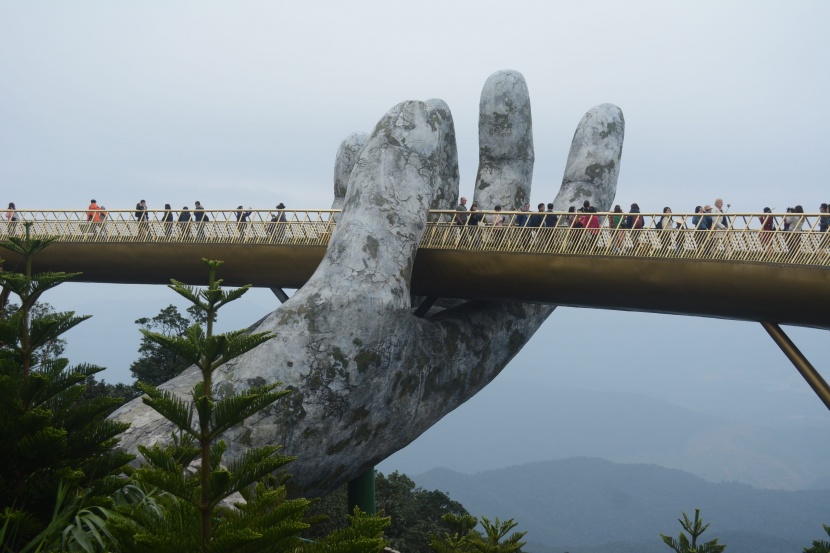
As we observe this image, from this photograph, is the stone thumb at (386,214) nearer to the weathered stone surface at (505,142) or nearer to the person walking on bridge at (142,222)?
the weathered stone surface at (505,142)

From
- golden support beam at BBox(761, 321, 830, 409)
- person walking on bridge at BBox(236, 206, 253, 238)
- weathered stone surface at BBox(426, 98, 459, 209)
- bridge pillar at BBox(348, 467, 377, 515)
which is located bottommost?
bridge pillar at BBox(348, 467, 377, 515)

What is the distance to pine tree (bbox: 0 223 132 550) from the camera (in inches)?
432

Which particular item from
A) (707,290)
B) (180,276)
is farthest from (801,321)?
(180,276)

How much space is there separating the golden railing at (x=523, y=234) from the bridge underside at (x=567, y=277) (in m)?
0.21

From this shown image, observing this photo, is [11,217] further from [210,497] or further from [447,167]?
[210,497]

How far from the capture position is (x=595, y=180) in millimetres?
28453

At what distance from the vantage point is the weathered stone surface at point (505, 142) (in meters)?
28.4

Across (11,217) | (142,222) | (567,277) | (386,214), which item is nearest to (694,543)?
(567,277)

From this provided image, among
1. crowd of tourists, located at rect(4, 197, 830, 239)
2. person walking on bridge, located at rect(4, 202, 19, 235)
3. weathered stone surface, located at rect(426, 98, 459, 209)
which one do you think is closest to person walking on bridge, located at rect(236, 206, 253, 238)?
crowd of tourists, located at rect(4, 197, 830, 239)

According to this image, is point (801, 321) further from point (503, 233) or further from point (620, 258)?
point (503, 233)

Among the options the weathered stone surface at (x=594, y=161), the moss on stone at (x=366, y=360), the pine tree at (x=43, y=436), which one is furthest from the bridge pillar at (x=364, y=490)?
the pine tree at (x=43, y=436)

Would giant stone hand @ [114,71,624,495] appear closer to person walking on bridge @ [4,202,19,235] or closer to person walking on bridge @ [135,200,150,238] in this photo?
person walking on bridge @ [135,200,150,238]

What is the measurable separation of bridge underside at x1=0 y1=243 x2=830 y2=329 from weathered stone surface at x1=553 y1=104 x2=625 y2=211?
573cm

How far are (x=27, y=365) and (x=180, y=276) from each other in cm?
1771
